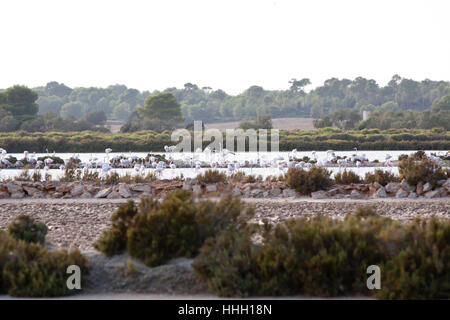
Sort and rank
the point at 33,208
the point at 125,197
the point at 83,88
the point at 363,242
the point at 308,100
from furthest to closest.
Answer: the point at 83,88 < the point at 308,100 < the point at 125,197 < the point at 33,208 < the point at 363,242

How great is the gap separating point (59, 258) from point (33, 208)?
6.60 metres

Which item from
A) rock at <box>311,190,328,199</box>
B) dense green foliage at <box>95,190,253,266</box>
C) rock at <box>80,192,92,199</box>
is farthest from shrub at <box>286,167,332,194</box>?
dense green foliage at <box>95,190,253,266</box>

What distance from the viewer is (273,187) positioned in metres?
13.7

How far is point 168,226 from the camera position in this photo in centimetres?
584

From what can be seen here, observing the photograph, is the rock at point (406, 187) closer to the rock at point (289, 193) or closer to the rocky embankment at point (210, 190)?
the rocky embankment at point (210, 190)

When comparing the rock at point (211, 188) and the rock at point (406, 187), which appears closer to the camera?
the rock at point (211, 188)

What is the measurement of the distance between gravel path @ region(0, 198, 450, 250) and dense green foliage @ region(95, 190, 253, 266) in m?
2.29

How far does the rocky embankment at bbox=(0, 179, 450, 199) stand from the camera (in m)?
12.9

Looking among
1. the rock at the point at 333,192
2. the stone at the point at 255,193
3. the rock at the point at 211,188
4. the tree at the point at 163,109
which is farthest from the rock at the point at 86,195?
the tree at the point at 163,109

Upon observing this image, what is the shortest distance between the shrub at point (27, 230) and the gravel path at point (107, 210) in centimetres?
160

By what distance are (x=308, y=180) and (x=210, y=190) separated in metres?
2.17

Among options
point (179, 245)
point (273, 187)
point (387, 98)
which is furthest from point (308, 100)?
point (179, 245)

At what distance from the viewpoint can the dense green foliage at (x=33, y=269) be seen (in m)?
5.31
